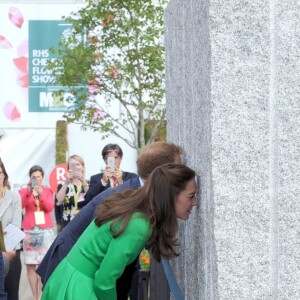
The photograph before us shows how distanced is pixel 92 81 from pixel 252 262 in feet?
39.2

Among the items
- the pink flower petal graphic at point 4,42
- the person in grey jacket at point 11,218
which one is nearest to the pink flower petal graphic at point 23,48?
the pink flower petal graphic at point 4,42

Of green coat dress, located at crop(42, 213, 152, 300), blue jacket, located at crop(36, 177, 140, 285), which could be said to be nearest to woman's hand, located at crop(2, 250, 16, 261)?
blue jacket, located at crop(36, 177, 140, 285)

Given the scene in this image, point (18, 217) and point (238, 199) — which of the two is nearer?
point (238, 199)

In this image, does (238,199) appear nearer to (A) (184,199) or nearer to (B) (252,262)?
(B) (252,262)

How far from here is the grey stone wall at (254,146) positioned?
290 cm

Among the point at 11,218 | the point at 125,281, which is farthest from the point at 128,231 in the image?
the point at 11,218

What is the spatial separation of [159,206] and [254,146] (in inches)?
31.7

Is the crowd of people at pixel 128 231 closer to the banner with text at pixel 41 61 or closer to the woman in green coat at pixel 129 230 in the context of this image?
Result: the woman in green coat at pixel 129 230

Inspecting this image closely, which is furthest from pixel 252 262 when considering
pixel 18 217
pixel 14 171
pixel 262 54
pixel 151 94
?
pixel 14 171

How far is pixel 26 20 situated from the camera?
19.7m

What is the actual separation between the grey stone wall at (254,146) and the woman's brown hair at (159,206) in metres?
0.62

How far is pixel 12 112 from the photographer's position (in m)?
19.8

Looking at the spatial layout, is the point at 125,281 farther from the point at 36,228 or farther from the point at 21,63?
the point at 21,63

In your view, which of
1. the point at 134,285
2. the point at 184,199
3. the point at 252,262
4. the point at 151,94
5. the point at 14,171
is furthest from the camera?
the point at 14,171
